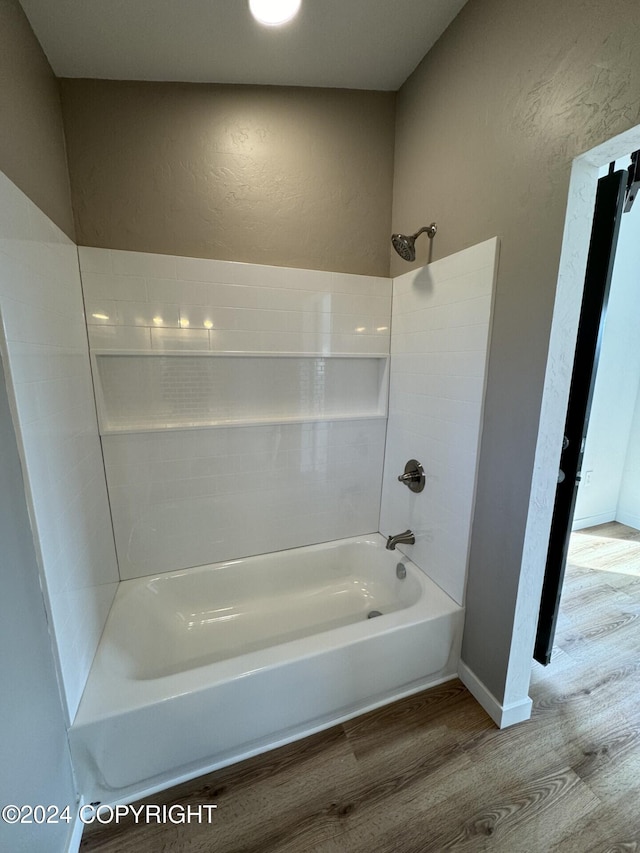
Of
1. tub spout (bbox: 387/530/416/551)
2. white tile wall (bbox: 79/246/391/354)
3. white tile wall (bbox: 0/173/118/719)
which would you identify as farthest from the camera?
tub spout (bbox: 387/530/416/551)

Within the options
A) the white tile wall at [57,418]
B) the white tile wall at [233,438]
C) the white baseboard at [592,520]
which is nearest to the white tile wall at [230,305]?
the white tile wall at [233,438]

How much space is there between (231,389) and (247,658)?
45.8 inches

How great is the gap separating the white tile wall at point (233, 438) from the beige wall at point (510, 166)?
647 millimetres

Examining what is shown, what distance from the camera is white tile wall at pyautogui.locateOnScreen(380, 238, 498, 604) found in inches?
54.1

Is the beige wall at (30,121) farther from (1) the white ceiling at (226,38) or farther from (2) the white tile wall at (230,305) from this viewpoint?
(2) the white tile wall at (230,305)

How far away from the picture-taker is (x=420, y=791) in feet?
3.89

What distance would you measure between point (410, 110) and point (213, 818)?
2.95 meters

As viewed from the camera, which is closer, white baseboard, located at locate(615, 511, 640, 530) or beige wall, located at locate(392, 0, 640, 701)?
beige wall, located at locate(392, 0, 640, 701)

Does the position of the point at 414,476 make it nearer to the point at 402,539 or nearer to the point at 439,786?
the point at 402,539

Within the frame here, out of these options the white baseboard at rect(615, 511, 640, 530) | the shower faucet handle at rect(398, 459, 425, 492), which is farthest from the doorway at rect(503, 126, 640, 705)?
the white baseboard at rect(615, 511, 640, 530)

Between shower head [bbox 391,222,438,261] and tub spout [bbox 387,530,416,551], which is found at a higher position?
shower head [bbox 391,222,438,261]

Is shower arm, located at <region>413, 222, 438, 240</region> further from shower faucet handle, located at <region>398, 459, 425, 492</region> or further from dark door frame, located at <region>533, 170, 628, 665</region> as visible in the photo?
shower faucet handle, located at <region>398, 459, 425, 492</region>

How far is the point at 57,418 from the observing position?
3.59ft

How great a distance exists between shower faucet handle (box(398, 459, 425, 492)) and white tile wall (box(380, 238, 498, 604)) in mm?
33
